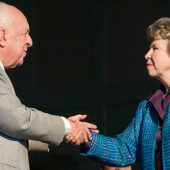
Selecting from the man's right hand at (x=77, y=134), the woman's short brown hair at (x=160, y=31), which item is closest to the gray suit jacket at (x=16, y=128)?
the man's right hand at (x=77, y=134)

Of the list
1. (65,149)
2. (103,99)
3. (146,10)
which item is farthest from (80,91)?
(146,10)

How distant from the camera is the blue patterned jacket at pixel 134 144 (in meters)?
4.36

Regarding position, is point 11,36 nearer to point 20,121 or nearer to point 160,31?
point 20,121

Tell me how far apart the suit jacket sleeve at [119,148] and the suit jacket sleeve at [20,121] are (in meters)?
0.54

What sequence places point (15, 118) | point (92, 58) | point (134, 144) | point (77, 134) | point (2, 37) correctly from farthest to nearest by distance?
point (92, 58) → point (134, 144) → point (77, 134) → point (2, 37) → point (15, 118)

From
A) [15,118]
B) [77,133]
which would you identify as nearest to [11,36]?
[15,118]

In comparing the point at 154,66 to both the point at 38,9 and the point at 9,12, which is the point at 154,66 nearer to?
the point at 9,12

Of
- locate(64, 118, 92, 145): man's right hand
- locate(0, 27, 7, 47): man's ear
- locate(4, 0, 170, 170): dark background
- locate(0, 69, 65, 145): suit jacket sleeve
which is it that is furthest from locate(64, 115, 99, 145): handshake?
locate(4, 0, 170, 170): dark background

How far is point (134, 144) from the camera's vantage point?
4590mm

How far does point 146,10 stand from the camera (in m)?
8.73

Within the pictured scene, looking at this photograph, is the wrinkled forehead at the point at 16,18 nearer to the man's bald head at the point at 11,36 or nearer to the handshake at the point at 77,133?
the man's bald head at the point at 11,36

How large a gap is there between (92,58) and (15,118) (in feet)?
15.6

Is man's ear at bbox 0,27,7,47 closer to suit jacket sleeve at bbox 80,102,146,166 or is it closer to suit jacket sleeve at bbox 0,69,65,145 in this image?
suit jacket sleeve at bbox 0,69,65,145

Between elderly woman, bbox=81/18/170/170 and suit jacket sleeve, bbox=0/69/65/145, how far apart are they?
563 millimetres
